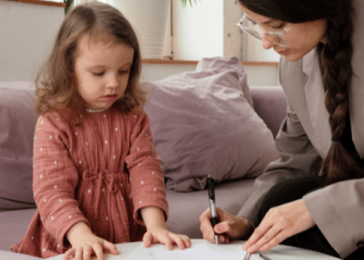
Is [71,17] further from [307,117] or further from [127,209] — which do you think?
[307,117]

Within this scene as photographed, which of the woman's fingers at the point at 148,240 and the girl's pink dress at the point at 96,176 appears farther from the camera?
the girl's pink dress at the point at 96,176

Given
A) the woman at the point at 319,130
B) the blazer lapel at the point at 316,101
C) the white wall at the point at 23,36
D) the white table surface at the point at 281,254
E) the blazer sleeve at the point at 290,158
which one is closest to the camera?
the white table surface at the point at 281,254

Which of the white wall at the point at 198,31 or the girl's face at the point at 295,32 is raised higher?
the girl's face at the point at 295,32

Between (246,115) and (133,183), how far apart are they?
883mm

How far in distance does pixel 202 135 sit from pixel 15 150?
27.5 inches

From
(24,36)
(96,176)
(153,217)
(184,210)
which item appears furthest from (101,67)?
(24,36)

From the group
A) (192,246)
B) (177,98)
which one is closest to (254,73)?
(177,98)

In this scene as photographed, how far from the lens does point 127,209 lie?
1051mm

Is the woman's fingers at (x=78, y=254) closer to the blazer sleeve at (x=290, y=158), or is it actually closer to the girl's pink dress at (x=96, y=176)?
the girl's pink dress at (x=96, y=176)

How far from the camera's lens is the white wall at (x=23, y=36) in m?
1.77

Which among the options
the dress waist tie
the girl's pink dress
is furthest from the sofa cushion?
the dress waist tie

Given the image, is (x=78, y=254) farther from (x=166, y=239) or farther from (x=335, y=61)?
(x=335, y=61)

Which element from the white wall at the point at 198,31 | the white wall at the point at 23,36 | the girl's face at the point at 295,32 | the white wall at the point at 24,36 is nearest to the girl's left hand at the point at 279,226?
the girl's face at the point at 295,32

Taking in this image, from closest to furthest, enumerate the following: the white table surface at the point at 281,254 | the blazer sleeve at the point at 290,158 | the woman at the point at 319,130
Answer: the white table surface at the point at 281,254 < the woman at the point at 319,130 < the blazer sleeve at the point at 290,158
